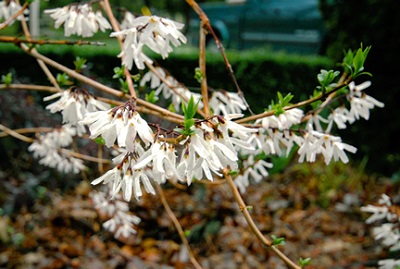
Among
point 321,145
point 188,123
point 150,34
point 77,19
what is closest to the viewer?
point 188,123

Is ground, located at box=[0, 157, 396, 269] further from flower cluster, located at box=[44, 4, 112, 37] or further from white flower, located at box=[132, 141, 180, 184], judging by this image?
white flower, located at box=[132, 141, 180, 184]

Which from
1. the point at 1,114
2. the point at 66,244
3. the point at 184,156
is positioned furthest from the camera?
the point at 1,114

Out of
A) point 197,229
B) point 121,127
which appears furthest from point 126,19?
point 197,229

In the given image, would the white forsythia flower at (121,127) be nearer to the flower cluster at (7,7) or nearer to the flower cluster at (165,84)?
the flower cluster at (165,84)

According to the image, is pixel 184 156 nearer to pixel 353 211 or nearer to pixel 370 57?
pixel 353 211

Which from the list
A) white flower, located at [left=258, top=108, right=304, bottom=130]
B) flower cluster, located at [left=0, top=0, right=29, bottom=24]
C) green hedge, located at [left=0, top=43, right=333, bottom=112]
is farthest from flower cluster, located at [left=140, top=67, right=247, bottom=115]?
green hedge, located at [left=0, top=43, right=333, bottom=112]

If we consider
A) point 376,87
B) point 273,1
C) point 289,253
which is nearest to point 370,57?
point 376,87

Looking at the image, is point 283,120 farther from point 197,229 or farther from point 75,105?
point 197,229
